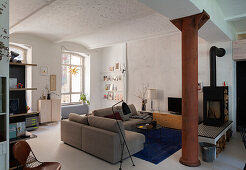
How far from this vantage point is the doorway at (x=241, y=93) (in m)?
5.90

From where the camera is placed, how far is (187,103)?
3.56m

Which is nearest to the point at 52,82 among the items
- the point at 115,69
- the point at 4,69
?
the point at 115,69

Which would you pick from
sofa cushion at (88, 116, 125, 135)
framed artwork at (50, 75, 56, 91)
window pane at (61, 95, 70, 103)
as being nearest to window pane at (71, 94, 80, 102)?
window pane at (61, 95, 70, 103)

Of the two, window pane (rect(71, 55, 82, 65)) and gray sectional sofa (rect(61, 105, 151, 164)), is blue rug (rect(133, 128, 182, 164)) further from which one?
window pane (rect(71, 55, 82, 65))

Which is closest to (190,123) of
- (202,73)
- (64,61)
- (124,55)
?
(202,73)

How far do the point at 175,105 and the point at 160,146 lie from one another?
229 cm

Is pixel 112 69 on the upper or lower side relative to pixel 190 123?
upper

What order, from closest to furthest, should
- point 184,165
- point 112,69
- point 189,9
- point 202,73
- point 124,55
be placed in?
point 189,9 < point 184,165 < point 202,73 < point 124,55 < point 112,69

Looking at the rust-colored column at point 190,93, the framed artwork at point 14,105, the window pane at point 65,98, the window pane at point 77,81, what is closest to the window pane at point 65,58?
the window pane at point 77,81

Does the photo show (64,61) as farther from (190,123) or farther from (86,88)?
(190,123)

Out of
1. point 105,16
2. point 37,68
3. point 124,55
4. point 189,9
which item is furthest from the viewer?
point 124,55

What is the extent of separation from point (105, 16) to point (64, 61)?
14.0 feet

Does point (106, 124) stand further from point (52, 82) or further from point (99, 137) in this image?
point (52, 82)

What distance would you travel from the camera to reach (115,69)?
8.86 meters
